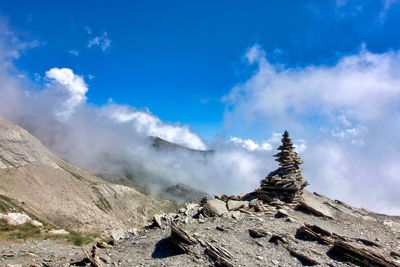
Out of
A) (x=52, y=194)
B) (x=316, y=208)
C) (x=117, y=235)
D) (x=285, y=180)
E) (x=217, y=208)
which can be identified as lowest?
(x=52, y=194)

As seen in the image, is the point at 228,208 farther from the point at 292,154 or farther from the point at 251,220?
the point at 292,154

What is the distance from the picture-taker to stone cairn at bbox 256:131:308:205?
26.5m

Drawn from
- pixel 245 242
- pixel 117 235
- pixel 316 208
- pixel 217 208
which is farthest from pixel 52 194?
pixel 316 208

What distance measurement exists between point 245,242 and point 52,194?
143439mm

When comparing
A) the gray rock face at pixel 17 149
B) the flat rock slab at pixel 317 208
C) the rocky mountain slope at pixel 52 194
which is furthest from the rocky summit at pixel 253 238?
the gray rock face at pixel 17 149

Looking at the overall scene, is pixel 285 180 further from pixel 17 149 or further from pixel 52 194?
pixel 17 149

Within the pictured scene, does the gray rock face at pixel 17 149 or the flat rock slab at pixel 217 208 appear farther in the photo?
the gray rock face at pixel 17 149

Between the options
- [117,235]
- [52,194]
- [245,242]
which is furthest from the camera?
[52,194]

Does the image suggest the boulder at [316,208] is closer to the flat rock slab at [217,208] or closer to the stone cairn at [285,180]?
the stone cairn at [285,180]

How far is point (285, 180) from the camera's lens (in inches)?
1069

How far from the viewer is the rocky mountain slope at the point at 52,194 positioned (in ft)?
355

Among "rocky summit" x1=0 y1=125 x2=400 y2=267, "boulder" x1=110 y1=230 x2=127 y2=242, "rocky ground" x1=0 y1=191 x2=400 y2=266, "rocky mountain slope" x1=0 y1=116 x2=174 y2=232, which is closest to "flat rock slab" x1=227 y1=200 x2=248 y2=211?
"rocky summit" x1=0 y1=125 x2=400 y2=267

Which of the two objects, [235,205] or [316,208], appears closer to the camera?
[316,208]

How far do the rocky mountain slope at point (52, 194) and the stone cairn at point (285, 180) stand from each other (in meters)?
104
